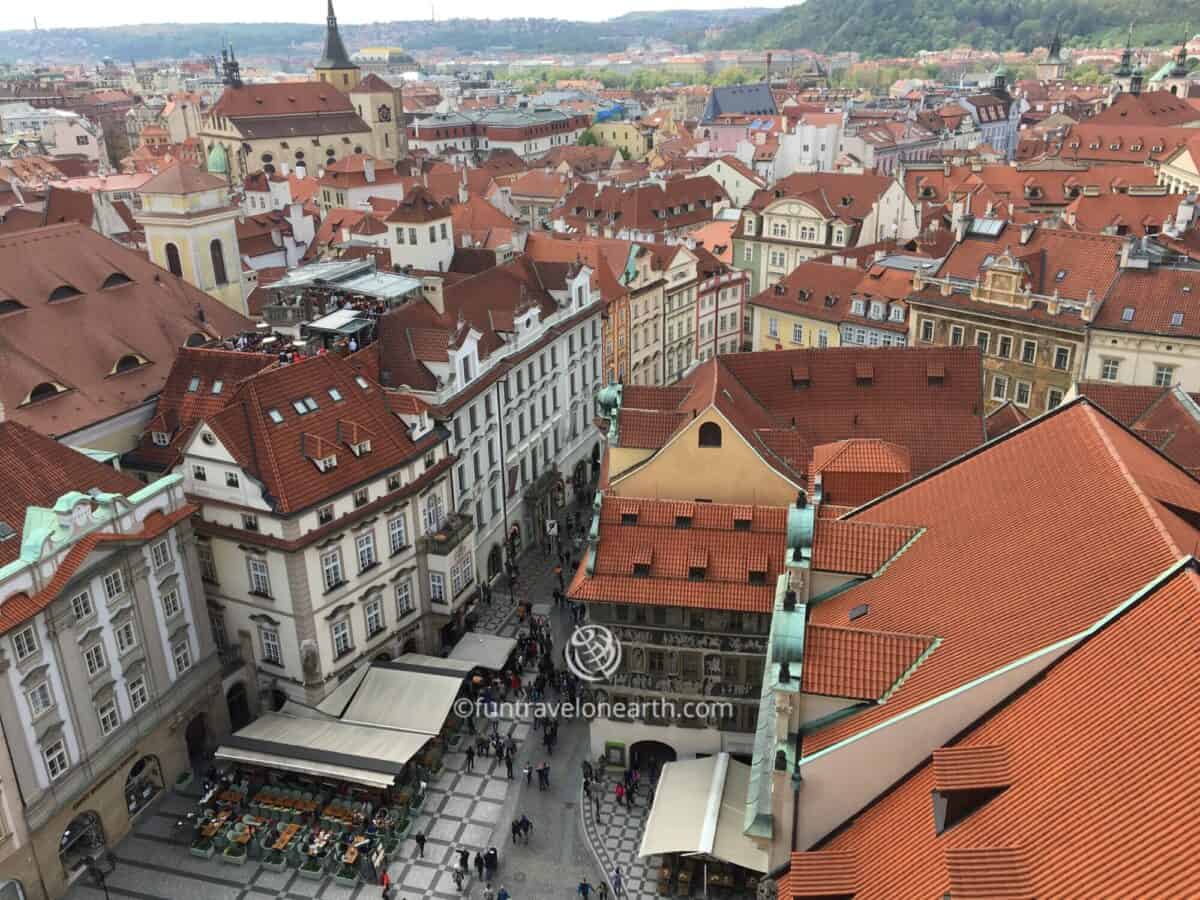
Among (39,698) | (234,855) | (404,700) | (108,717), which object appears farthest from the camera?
(404,700)

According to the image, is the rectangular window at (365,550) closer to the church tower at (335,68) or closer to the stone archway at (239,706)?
the stone archway at (239,706)

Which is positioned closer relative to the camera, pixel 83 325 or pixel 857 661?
pixel 857 661

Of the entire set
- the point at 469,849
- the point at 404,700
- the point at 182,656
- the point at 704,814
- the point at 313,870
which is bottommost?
the point at 469,849

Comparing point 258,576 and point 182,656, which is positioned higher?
point 258,576

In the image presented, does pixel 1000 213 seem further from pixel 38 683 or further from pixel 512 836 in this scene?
pixel 38 683

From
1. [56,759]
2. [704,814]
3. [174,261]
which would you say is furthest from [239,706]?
[174,261]

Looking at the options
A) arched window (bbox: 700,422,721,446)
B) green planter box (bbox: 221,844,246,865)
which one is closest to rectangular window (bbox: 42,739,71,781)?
green planter box (bbox: 221,844,246,865)

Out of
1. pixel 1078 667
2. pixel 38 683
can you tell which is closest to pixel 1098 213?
pixel 1078 667

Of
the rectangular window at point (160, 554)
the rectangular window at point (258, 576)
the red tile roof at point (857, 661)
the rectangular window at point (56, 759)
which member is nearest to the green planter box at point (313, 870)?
the rectangular window at point (56, 759)
